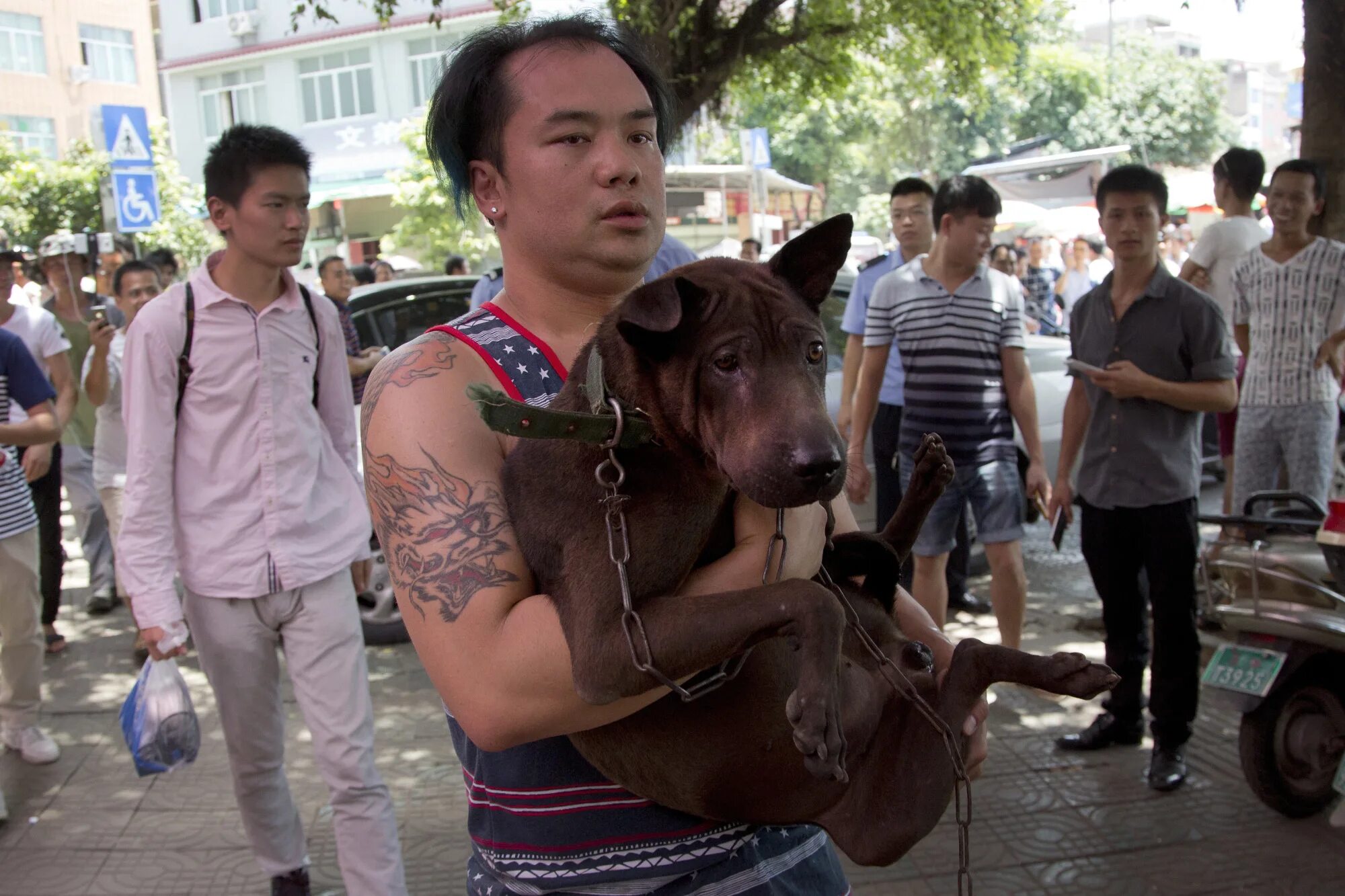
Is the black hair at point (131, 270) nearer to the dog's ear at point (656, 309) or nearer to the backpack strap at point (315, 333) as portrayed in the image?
the backpack strap at point (315, 333)

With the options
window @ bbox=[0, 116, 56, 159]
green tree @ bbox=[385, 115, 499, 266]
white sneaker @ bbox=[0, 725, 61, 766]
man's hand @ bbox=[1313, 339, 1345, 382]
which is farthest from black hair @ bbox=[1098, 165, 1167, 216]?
window @ bbox=[0, 116, 56, 159]

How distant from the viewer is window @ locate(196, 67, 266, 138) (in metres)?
39.5

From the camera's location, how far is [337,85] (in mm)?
37844

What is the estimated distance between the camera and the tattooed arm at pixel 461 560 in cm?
159

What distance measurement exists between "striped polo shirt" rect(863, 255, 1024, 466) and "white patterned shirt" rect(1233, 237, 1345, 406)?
1589 mm

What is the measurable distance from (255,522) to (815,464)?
286 cm

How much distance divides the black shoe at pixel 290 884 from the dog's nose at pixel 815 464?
11.1 ft

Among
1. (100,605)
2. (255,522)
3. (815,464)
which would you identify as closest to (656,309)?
(815,464)

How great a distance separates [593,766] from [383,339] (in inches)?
266

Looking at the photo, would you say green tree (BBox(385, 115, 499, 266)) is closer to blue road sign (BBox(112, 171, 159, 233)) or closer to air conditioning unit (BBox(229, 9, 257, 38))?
blue road sign (BBox(112, 171, 159, 233))

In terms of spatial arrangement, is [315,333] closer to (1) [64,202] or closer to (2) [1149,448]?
(2) [1149,448]

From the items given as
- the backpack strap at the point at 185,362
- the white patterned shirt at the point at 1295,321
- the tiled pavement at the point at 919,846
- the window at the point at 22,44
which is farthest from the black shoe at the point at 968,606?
the window at the point at 22,44

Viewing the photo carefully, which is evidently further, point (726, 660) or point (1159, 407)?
point (1159, 407)

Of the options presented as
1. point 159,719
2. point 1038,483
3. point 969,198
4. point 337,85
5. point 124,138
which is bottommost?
point 159,719
